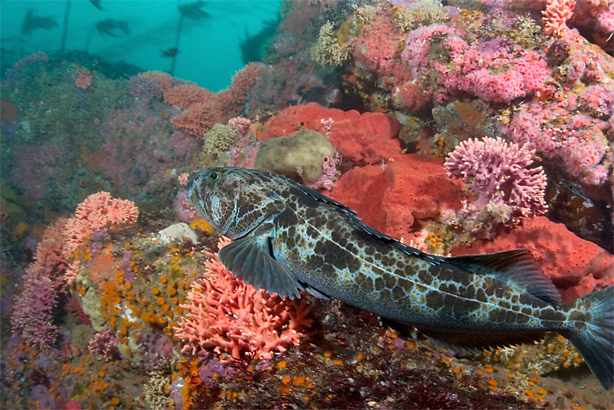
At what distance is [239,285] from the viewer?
3.57 meters

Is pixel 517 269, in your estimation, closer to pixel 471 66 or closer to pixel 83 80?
pixel 471 66

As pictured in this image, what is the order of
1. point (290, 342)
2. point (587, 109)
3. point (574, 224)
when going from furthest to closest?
point (574, 224) → point (587, 109) → point (290, 342)

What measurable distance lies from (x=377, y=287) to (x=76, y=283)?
5808mm

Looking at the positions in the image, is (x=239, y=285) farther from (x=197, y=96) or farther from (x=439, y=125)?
(x=197, y=96)

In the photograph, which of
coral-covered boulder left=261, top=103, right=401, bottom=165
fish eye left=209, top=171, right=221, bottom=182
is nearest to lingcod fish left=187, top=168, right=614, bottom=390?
fish eye left=209, top=171, right=221, bottom=182

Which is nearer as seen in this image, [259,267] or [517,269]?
[517,269]

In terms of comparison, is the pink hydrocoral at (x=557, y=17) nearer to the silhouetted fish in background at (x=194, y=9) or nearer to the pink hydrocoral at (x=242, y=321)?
the pink hydrocoral at (x=242, y=321)

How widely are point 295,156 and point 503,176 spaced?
321cm

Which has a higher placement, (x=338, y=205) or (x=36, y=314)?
(x=338, y=205)

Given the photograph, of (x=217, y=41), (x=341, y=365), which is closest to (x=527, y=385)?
(x=341, y=365)

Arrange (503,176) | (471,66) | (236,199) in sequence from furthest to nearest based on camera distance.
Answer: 1. (471,66)
2. (503,176)
3. (236,199)

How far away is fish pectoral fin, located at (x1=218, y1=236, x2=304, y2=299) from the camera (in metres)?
2.41

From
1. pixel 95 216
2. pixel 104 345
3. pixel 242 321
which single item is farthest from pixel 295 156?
pixel 95 216

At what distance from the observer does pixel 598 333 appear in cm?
210
